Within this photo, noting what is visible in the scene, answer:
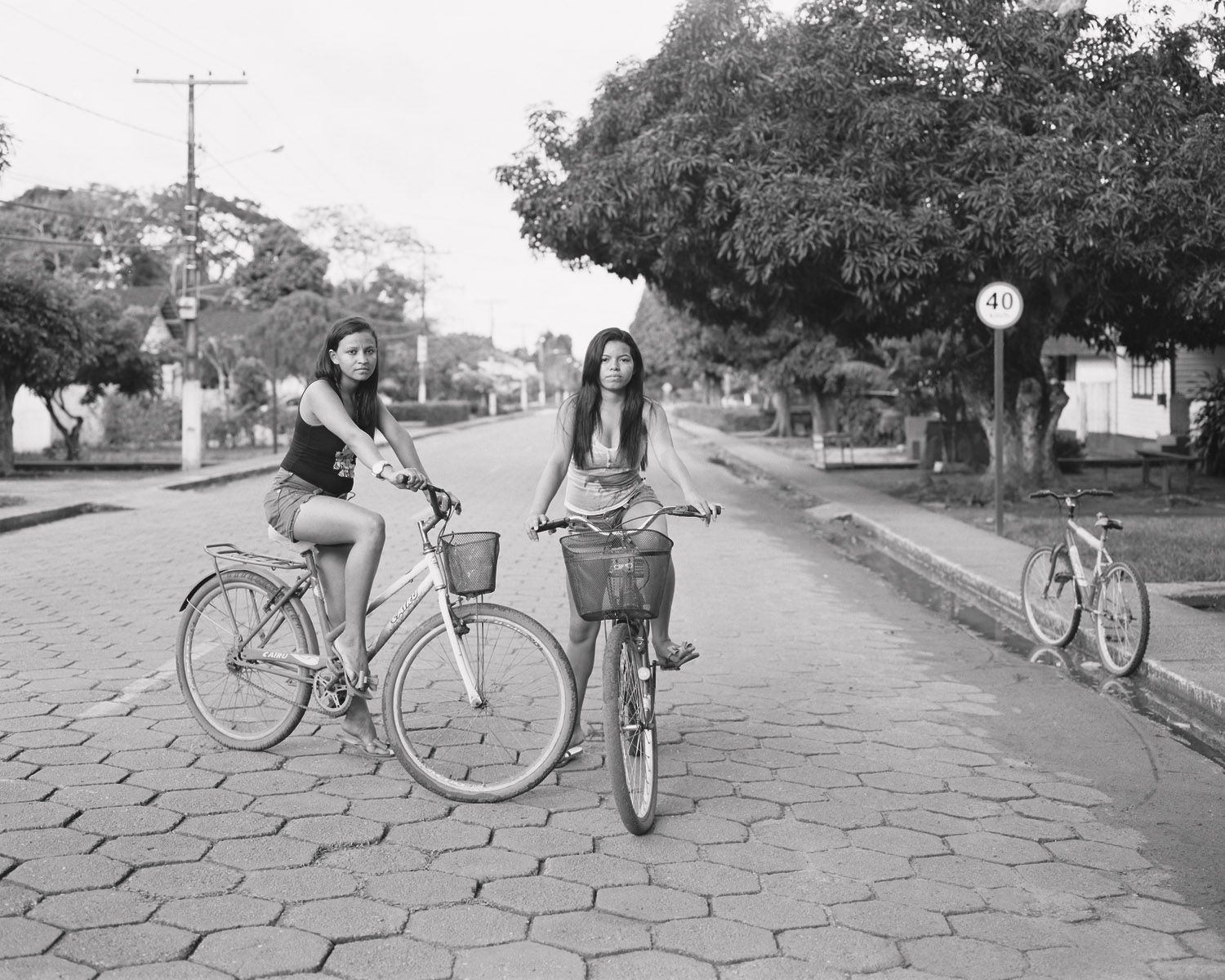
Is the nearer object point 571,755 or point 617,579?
point 617,579

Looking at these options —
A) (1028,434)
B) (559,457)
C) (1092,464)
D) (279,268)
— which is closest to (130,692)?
(559,457)

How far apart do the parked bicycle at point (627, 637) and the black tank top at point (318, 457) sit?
119 cm

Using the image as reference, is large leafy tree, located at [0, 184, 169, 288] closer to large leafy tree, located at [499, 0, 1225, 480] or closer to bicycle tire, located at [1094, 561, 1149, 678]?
large leafy tree, located at [499, 0, 1225, 480]

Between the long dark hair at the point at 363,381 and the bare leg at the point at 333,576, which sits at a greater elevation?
the long dark hair at the point at 363,381

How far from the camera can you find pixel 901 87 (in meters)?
17.8

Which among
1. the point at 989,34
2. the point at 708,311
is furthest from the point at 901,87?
the point at 708,311

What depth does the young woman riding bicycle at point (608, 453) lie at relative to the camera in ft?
18.4

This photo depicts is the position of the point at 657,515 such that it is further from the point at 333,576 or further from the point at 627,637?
the point at 333,576

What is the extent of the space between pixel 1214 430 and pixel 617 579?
21647 millimetres

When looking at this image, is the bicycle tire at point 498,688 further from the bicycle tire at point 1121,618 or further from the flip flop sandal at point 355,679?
the bicycle tire at point 1121,618

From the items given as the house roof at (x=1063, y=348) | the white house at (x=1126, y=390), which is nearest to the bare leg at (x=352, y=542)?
the white house at (x=1126, y=390)

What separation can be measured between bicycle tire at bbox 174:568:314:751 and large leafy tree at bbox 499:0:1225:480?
11.5 m

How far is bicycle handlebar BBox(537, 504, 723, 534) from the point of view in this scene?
5.14 metres

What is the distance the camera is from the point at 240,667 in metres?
5.82
